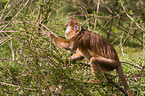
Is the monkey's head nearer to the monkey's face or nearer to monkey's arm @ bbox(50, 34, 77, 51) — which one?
the monkey's face

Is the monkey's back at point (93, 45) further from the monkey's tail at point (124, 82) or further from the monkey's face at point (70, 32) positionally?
the monkey's tail at point (124, 82)

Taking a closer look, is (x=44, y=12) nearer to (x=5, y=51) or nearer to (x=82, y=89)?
(x=82, y=89)

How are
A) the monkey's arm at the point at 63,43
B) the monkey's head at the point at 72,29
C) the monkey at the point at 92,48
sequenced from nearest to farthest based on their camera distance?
1. the monkey's arm at the point at 63,43
2. the monkey at the point at 92,48
3. the monkey's head at the point at 72,29

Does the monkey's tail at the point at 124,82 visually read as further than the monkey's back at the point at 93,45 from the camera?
No

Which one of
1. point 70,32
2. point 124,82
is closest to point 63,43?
point 70,32

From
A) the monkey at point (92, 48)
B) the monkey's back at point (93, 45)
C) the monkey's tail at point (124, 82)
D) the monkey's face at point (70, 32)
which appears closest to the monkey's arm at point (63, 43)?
the monkey at point (92, 48)

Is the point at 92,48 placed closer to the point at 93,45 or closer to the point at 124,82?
the point at 93,45

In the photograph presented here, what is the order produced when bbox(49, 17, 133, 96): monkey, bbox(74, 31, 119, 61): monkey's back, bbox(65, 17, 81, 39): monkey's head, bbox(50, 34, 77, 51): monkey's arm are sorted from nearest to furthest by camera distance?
bbox(50, 34, 77, 51): monkey's arm → bbox(49, 17, 133, 96): monkey → bbox(74, 31, 119, 61): monkey's back → bbox(65, 17, 81, 39): monkey's head

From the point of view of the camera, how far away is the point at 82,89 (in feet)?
11.2

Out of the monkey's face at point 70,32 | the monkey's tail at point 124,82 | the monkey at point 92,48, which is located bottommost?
the monkey's tail at point 124,82

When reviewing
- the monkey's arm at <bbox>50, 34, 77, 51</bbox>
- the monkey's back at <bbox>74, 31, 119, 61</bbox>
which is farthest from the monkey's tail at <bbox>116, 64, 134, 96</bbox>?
the monkey's arm at <bbox>50, 34, 77, 51</bbox>

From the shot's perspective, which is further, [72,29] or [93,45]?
[72,29]

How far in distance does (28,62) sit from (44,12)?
1122 mm

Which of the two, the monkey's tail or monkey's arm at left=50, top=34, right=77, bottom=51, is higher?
monkey's arm at left=50, top=34, right=77, bottom=51
